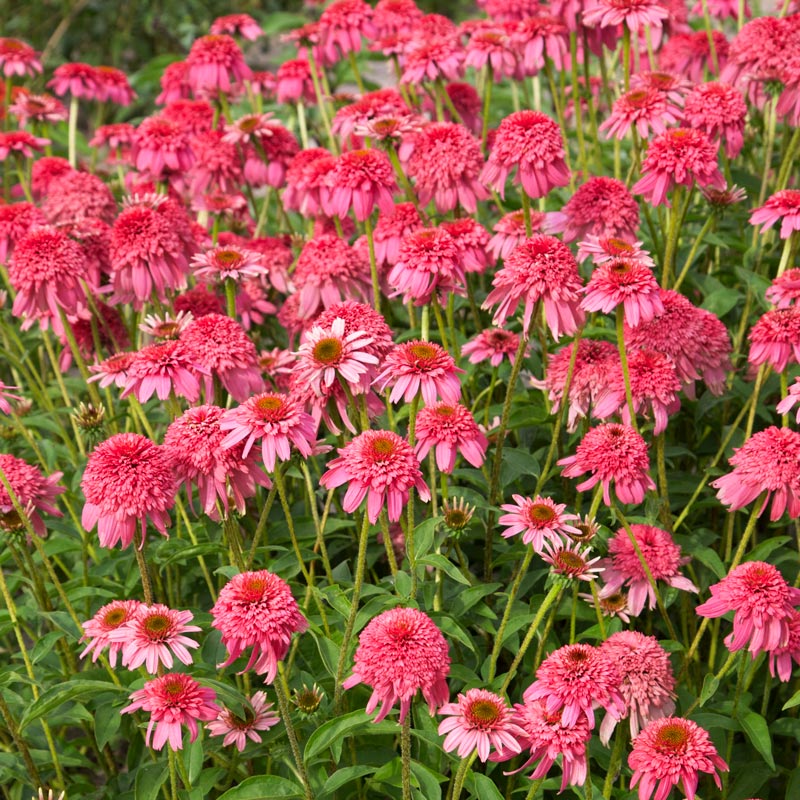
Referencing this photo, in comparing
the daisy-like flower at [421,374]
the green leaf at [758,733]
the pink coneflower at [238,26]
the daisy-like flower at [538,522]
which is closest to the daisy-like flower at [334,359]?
the daisy-like flower at [421,374]

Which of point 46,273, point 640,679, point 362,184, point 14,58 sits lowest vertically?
point 640,679

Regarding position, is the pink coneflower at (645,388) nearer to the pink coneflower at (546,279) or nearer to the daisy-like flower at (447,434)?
the pink coneflower at (546,279)

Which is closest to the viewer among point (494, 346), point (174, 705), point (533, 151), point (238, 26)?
point (174, 705)

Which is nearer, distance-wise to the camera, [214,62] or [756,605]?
[756,605]

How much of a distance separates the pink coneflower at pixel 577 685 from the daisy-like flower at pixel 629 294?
0.69 meters

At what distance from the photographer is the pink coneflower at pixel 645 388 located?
246 cm

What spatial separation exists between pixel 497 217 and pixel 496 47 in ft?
2.01

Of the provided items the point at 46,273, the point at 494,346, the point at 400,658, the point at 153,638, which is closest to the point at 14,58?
the point at 46,273

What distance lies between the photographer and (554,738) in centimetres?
200

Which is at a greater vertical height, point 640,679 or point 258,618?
point 258,618

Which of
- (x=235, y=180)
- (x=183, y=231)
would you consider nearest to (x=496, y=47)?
(x=235, y=180)

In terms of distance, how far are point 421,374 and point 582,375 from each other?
548mm

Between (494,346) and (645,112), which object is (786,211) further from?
(494,346)

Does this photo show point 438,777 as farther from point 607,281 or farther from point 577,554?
point 607,281
